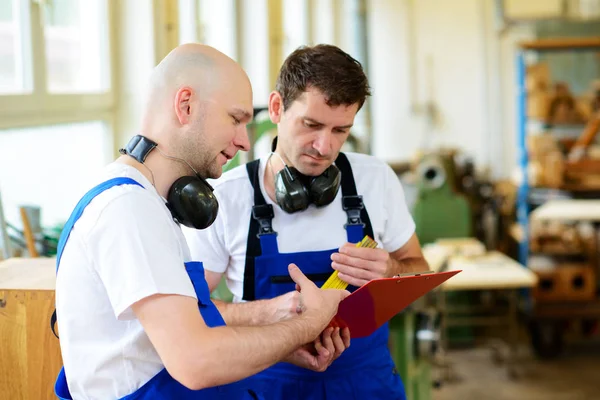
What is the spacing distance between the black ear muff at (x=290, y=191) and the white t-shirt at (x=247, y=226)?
0.23ft

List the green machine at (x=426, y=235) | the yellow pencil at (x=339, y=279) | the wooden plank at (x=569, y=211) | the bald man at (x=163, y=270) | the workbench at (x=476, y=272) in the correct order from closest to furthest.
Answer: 1. the bald man at (x=163, y=270)
2. the yellow pencil at (x=339, y=279)
3. the green machine at (x=426, y=235)
4. the workbench at (x=476, y=272)
5. the wooden plank at (x=569, y=211)

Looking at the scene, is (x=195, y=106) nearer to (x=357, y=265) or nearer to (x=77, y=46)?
(x=357, y=265)

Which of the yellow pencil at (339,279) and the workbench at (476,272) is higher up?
the yellow pencil at (339,279)

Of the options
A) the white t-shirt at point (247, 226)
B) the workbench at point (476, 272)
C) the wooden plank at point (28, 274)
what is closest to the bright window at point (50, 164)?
the wooden plank at point (28, 274)

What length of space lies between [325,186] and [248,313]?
389mm

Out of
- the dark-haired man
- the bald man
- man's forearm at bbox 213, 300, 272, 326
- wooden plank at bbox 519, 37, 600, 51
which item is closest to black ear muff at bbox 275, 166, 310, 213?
the dark-haired man

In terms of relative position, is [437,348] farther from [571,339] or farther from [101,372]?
[571,339]

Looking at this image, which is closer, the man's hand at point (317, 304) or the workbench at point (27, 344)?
the man's hand at point (317, 304)

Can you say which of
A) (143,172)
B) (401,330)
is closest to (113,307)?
(143,172)

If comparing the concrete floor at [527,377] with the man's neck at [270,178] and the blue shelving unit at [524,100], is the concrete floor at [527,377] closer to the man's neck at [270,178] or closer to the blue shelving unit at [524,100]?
the blue shelving unit at [524,100]

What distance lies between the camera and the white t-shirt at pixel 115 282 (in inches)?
54.7

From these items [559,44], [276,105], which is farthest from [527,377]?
[276,105]

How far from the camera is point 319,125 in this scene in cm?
214

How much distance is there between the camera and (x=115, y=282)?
1.39 metres
